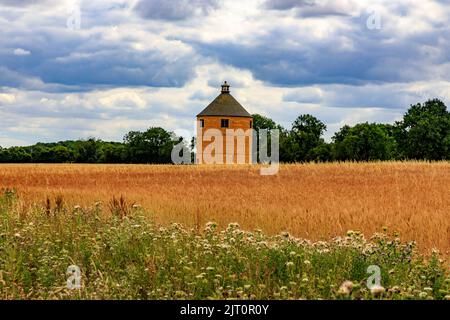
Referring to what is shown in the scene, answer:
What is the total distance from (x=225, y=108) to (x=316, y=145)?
61.8 feet

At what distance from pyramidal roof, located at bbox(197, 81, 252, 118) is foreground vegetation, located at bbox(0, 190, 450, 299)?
258 ft

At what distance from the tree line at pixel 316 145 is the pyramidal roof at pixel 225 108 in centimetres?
1170

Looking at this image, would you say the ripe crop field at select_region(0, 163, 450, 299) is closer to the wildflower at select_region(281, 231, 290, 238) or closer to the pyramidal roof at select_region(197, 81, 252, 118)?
the wildflower at select_region(281, 231, 290, 238)

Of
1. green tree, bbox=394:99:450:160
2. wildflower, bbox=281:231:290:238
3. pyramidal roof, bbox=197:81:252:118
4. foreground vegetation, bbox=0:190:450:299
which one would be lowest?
foreground vegetation, bbox=0:190:450:299

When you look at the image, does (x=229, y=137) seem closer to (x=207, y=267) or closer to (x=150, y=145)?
(x=150, y=145)

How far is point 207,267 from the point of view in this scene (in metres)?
7.91

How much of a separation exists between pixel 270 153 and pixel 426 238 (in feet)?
307

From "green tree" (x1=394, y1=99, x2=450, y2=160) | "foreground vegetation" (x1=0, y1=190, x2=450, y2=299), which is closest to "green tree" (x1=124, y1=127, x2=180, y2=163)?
"green tree" (x1=394, y1=99, x2=450, y2=160)

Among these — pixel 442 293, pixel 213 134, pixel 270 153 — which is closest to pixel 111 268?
pixel 442 293

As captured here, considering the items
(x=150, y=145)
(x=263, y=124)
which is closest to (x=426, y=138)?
(x=263, y=124)

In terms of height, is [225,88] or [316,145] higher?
[225,88]

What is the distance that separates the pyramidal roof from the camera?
8894cm

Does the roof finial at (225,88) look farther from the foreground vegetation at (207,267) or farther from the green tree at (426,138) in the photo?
the foreground vegetation at (207,267)

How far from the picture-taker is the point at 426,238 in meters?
12.3
